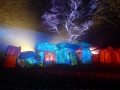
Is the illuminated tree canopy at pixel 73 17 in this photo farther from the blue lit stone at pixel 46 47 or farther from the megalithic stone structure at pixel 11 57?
the megalithic stone structure at pixel 11 57

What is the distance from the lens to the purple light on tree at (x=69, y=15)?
23484mm

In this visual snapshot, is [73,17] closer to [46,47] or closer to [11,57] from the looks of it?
[46,47]

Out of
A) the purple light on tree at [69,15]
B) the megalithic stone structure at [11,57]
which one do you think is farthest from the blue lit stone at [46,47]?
the purple light on tree at [69,15]

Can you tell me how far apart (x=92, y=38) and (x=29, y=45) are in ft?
34.1

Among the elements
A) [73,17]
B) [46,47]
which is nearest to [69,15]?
[73,17]

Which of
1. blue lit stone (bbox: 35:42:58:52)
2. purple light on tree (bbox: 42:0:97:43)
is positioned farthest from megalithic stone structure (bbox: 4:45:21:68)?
purple light on tree (bbox: 42:0:97:43)

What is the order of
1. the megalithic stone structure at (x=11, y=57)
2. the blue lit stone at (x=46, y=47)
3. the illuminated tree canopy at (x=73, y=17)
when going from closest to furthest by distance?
the megalithic stone structure at (x=11, y=57), the blue lit stone at (x=46, y=47), the illuminated tree canopy at (x=73, y=17)

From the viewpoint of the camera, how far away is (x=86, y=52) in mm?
20844

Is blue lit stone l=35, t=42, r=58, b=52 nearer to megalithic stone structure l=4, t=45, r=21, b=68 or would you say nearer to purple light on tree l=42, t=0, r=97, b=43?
megalithic stone structure l=4, t=45, r=21, b=68

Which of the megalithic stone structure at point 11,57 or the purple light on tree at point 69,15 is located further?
the purple light on tree at point 69,15

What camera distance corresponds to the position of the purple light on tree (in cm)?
2348

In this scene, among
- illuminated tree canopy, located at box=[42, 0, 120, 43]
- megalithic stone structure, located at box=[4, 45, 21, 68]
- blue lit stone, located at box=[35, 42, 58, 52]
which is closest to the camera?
megalithic stone structure, located at box=[4, 45, 21, 68]

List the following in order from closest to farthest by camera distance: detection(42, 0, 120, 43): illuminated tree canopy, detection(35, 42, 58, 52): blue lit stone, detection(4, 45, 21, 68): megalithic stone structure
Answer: detection(4, 45, 21, 68): megalithic stone structure → detection(35, 42, 58, 52): blue lit stone → detection(42, 0, 120, 43): illuminated tree canopy

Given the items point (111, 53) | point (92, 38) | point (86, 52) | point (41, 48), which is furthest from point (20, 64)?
point (92, 38)
